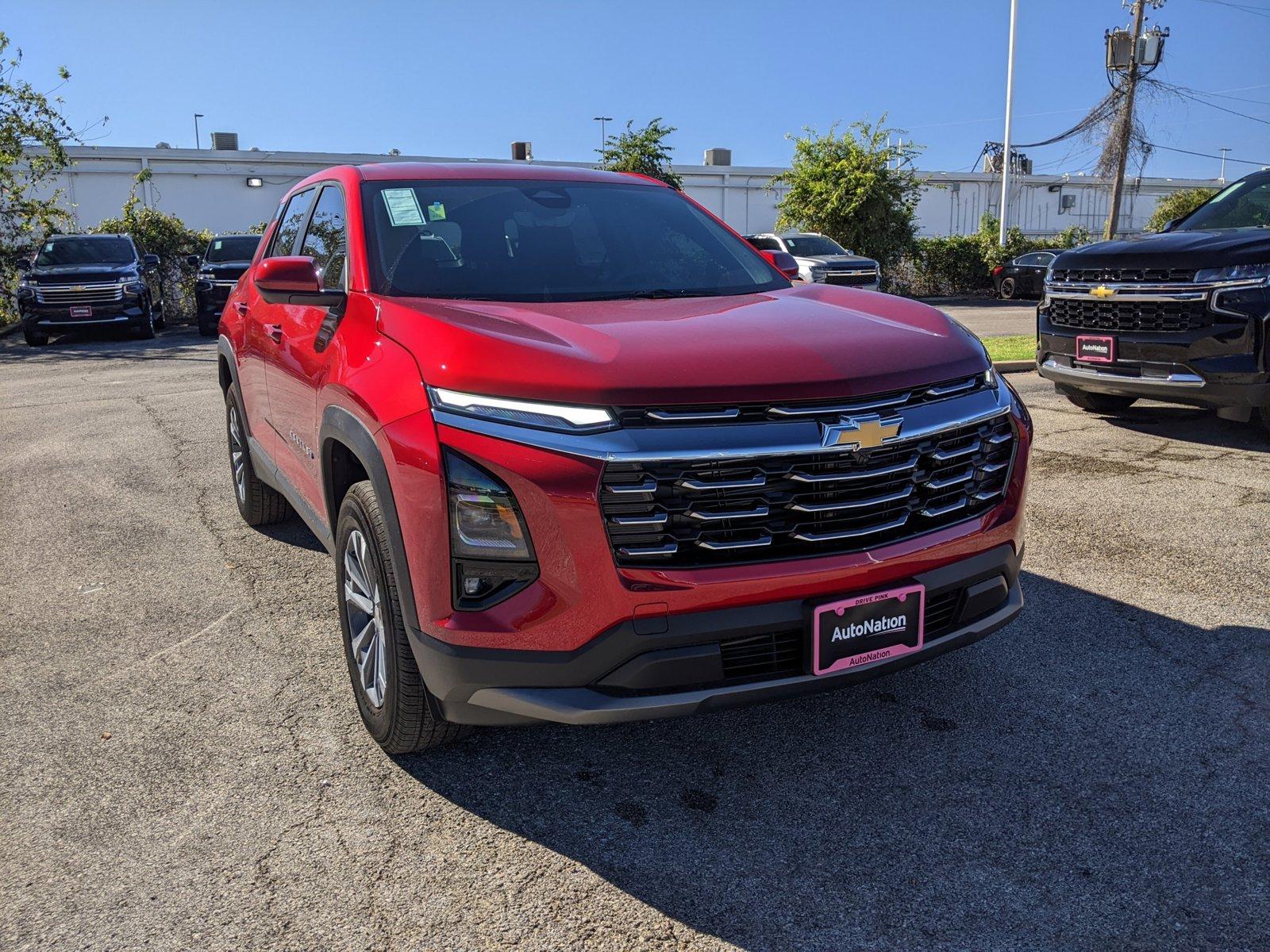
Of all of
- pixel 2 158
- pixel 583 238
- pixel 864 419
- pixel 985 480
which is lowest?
pixel 985 480

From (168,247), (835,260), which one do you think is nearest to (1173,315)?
(835,260)

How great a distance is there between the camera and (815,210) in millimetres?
26547

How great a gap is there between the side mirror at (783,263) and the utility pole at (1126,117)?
29860 mm

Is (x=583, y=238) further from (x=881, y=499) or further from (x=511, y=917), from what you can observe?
(x=511, y=917)

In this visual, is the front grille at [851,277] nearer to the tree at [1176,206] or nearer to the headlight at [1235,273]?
the headlight at [1235,273]

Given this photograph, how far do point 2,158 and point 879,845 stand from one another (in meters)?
22.6

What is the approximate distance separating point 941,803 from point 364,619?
1764mm

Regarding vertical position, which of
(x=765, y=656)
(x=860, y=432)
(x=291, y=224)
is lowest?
(x=765, y=656)

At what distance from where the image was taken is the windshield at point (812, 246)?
2136 cm

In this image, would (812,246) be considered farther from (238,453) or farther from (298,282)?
(298,282)

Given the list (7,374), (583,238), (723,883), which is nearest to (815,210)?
(7,374)

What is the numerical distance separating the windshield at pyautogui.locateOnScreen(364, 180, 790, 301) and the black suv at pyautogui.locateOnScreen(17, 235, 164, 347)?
15761mm

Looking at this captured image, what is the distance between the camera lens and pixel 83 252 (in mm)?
18016

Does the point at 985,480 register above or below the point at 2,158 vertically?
below
